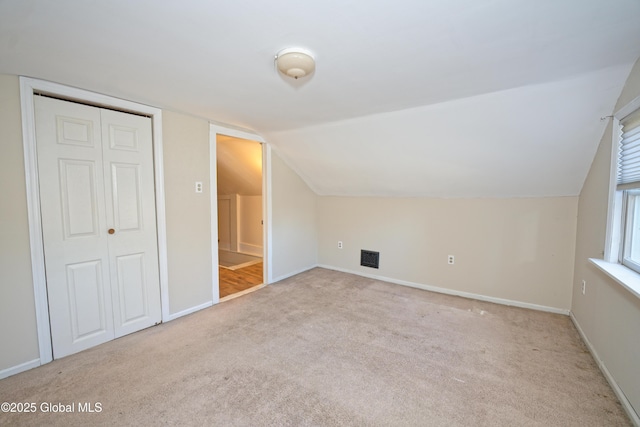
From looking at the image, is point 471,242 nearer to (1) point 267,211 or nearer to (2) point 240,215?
(1) point 267,211

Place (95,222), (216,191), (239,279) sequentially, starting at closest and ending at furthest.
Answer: (95,222), (216,191), (239,279)

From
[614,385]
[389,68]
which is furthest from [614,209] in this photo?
[389,68]

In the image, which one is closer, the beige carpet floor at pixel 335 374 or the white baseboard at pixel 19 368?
the beige carpet floor at pixel 335 374

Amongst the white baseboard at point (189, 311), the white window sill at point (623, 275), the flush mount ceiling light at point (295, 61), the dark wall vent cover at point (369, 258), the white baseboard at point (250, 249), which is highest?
the flush mount ceiling light at point (295, 61)

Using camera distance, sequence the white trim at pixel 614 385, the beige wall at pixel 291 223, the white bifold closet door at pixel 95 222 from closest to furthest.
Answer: the white trim at pixel 614 385 < the white bifold closet door at pixel 95 222 < the beige wall at pixel 291 223

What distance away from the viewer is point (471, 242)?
3.17 meters

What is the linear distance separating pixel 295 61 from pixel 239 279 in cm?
318

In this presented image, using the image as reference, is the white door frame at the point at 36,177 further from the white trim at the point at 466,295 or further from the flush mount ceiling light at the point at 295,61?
the white trim at the point at 466,295

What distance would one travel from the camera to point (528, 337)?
7.47ft

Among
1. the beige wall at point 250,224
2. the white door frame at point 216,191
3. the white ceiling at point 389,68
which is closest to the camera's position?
the white ceiling at point 389,68

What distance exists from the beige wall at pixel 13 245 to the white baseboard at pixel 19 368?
2cm

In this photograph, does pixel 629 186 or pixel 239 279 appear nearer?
pixel 629 186

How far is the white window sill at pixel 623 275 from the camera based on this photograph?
1.43m

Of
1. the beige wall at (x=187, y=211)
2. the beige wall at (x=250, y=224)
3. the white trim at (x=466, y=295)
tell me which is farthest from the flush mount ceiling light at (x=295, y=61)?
the beige wall at (x=250, y=224)
